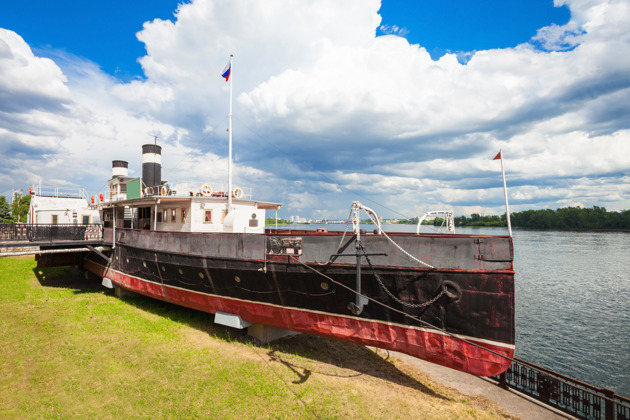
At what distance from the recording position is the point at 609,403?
7.40 meters

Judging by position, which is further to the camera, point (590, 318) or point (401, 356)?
point (590, 318)

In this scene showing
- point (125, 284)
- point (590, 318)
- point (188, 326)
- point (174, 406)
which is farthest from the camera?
point (590, 318)

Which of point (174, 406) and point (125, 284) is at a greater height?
point (125, 284)

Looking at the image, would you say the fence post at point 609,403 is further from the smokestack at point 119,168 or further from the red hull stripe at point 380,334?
the smokestack at point 119,168

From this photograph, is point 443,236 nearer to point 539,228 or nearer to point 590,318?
point 590,318

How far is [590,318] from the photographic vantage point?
19672 mm

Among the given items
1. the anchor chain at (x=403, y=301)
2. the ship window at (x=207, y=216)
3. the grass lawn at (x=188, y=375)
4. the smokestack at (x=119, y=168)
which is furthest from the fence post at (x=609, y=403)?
the smokestack at (x=119, y=168)

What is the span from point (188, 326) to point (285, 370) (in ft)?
17.4

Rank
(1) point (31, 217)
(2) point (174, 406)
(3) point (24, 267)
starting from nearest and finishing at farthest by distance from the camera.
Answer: (2) point (174, 406) < (3) point (24, 267) < (1) point (31, 217)

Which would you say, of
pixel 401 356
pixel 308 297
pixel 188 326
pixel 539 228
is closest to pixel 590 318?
pixel 401 356

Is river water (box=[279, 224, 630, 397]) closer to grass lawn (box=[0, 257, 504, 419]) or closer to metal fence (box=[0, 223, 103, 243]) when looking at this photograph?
grass lawn (box=[0, 257, 504, 419])

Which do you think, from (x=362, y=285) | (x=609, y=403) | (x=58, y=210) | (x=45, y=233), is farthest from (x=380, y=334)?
(x=58, y=210)

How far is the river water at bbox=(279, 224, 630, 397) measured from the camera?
543 inches

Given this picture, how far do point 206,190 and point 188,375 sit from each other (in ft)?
24.4
